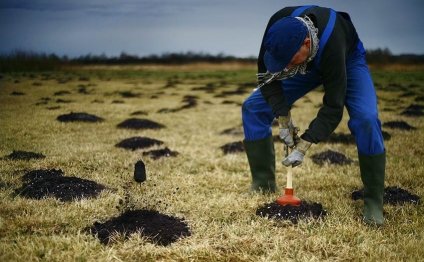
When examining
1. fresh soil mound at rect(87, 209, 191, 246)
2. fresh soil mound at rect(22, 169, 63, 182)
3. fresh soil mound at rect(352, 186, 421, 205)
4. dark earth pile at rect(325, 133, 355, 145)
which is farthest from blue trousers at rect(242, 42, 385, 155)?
dark earth pile at rect(325, 133, 355, 145)

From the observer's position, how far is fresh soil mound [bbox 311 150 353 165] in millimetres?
7801

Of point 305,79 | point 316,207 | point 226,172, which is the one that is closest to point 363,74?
point 305,79

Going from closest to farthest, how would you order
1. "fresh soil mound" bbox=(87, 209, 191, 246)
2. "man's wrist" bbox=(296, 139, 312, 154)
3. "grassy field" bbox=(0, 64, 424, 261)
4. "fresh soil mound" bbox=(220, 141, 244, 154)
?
1. "grassy field" bbox=(0, 64, 424, 261)
2. "fresh soil mound" bbox=(87, 209, 191, 246)
3. "man's wrist" bbox=(296, 139, 312, 154)
4. "fresh soil mound" bbox=(220, 141, 244, 154)

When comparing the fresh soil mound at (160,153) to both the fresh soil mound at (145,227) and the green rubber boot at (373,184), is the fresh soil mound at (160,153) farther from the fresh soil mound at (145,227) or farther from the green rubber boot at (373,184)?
the green rubber boot at (373,184)

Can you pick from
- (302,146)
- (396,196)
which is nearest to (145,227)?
(302,146)

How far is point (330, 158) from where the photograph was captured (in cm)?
802

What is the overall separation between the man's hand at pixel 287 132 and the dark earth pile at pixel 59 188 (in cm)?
239

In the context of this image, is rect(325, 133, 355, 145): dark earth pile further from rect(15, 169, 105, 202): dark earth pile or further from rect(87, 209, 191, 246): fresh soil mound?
rect(87, 209, 191, 246): fresh soil mound

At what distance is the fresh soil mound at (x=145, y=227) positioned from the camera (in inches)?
156

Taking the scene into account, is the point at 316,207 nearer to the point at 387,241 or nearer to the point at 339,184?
the point at 387,241

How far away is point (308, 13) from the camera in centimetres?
412

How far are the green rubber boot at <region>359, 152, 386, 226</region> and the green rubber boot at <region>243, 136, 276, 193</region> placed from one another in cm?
131

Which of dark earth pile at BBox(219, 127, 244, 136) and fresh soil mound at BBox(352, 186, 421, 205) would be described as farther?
dark earth pile at BBox(219, 127, 244, 136)

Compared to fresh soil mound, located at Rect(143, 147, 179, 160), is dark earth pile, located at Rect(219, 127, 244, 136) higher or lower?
lower
